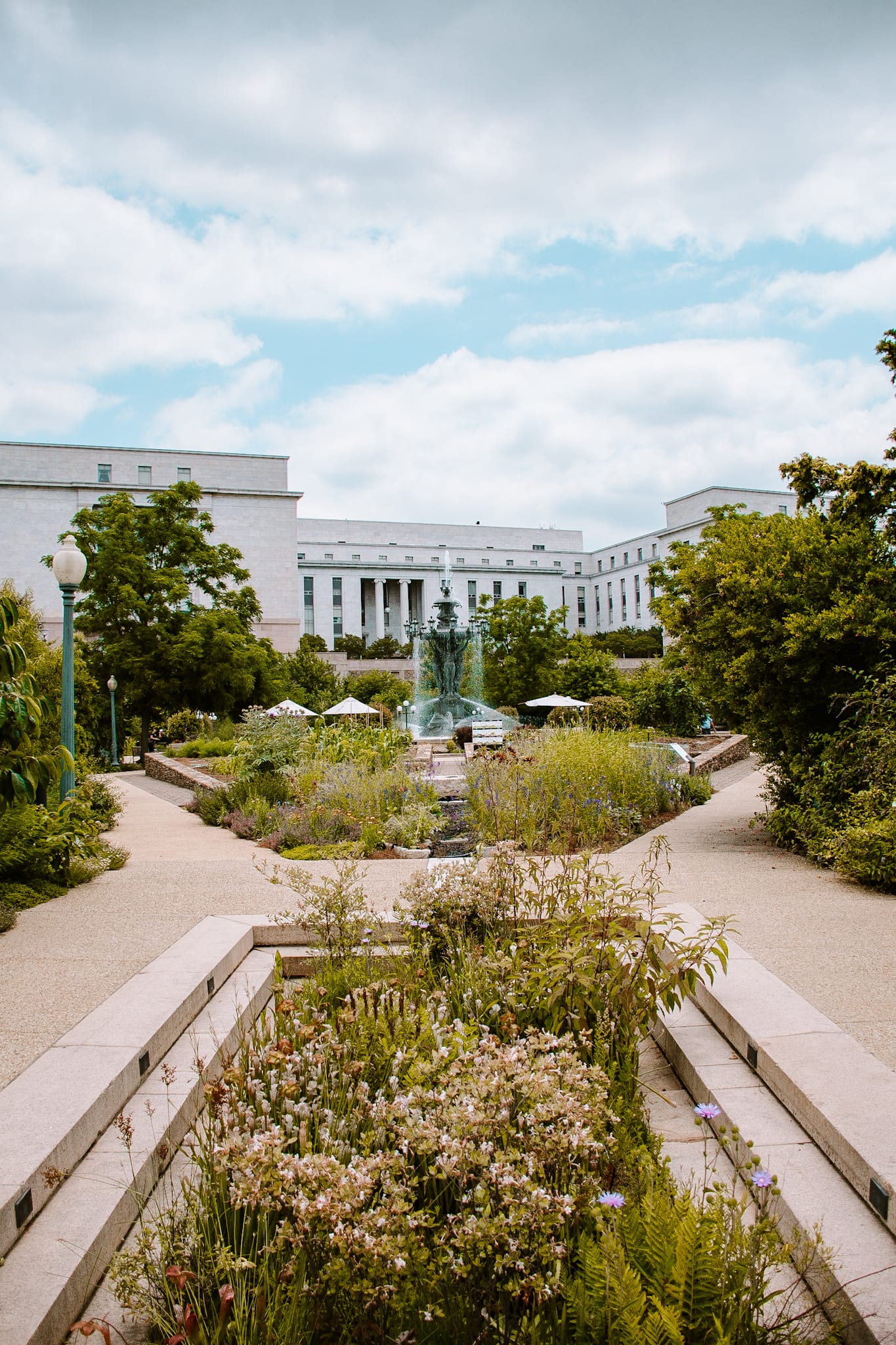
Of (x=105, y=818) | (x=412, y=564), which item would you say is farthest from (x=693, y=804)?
(x=412, y=564)

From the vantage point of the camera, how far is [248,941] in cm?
577

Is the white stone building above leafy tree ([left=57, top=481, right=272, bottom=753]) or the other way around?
above

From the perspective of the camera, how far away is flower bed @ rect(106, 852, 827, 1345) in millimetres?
2154

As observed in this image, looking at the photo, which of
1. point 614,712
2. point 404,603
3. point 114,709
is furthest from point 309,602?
point 614,712

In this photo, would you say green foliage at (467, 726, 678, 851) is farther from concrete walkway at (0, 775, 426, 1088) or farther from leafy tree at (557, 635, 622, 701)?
leafy tree at (557, 635, 622, 701)

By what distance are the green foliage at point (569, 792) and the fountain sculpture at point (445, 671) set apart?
16.0 m

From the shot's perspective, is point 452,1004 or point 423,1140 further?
point 452,1004

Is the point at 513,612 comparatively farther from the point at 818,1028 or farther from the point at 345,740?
the point at 818,1028

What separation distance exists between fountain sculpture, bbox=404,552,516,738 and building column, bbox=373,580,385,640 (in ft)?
206

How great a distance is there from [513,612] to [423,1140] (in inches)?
1806

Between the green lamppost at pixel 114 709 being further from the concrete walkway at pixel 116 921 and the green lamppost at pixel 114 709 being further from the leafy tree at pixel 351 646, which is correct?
the leafy tree at pixel 351 646

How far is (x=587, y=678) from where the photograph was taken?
4269 cm

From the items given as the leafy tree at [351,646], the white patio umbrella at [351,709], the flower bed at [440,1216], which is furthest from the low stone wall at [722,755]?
the leafy tree at [351,646]

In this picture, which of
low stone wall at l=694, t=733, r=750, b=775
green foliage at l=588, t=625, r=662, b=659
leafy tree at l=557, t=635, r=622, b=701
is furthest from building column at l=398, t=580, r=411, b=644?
low stone wall at l=694, t=733, r=750, b=775
